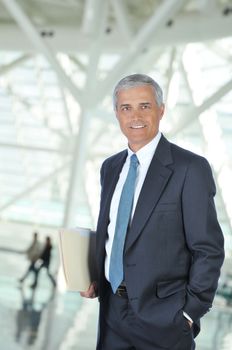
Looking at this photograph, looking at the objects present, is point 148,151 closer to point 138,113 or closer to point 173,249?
point 138,113

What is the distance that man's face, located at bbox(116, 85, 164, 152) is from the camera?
3311 millimetres

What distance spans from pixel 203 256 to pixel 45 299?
9.88 m

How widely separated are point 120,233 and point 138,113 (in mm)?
645

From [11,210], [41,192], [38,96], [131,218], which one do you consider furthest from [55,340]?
[11,210]

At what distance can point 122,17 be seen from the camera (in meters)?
13.7

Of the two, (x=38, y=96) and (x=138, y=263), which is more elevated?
(x=38, y=96)

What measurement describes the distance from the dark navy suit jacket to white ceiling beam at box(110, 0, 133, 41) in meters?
10.9

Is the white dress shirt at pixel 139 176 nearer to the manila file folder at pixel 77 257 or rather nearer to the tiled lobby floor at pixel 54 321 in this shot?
the manila file folder at pixel 77 257

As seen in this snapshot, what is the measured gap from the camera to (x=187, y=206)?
3178 mm

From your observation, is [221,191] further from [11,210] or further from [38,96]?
[11,210]

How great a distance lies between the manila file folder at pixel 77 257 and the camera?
360 centimetres

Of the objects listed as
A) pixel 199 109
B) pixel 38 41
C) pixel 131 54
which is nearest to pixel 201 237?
pixel 131 54

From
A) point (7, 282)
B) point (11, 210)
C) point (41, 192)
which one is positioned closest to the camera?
point (7, 282)

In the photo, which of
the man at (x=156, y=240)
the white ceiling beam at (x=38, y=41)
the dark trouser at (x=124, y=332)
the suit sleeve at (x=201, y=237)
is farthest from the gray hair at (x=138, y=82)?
the white ceiling beam at (x=38, y=41)
